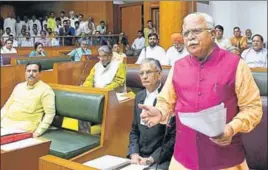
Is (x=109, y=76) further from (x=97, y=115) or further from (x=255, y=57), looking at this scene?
(x=255, y=57)

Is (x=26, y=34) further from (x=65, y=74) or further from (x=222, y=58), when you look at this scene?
(x=222, y=58)

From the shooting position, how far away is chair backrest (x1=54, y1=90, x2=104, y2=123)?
95 centimetres

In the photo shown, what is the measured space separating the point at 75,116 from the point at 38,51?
20 centimetres

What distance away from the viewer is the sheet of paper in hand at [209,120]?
53 centimetres

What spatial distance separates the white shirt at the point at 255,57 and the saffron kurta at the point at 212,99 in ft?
0.26

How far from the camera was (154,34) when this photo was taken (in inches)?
41.1

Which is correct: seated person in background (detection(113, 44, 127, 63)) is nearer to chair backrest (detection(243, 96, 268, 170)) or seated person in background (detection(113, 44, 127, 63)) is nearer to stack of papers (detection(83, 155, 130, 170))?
stack of papers (detection(83, 155, 130, 170))

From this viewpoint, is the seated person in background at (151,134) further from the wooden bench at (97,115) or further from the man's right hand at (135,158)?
the wooden bench at (97,115)

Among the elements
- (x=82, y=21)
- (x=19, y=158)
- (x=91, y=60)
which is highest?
(x=82, y=21)

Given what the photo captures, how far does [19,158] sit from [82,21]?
493mm

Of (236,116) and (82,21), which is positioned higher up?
(82,21)

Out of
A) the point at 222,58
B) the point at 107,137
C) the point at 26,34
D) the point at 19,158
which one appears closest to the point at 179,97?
the point at 222,58

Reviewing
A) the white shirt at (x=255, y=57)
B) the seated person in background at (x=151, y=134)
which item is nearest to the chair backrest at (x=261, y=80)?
the white shirt at (x=255, y=57)

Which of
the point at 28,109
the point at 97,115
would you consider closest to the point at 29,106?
the point at 28,109
